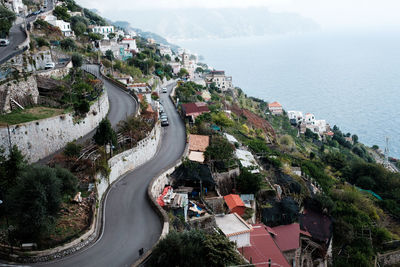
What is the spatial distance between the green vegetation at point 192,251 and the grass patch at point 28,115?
10.3 metres

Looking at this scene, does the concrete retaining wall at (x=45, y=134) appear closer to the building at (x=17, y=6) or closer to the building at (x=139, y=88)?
the building at (x=139, y=88)

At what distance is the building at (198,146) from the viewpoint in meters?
21.8

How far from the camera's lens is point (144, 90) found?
3312 cm

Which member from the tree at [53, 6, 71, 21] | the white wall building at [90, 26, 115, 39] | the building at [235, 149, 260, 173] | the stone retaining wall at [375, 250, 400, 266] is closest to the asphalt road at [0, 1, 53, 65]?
the tree at [53, 6, 71, 21]

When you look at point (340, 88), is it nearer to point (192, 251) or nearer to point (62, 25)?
point (62, 25)

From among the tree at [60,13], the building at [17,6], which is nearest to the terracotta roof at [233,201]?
the building at [17,6]

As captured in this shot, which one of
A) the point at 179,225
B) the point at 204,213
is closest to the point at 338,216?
the point at 204,213

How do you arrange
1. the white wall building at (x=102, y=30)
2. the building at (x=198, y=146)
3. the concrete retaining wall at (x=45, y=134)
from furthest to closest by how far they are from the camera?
1. the white wall building at (x=102, y=30)
2. the building at (x=198, y=146)
3. the concrete retaining wall at (x=45, y=134)

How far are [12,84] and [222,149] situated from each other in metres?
13.8

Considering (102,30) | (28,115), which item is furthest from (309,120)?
(28,115)

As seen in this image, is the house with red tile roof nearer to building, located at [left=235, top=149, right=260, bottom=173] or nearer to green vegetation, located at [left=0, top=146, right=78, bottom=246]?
building, located at [left=235, top=149, right=260, bottom=173]

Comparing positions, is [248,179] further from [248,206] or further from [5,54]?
[5,54]

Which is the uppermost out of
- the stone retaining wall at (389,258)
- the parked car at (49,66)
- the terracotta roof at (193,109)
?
the parked car at (49,66)

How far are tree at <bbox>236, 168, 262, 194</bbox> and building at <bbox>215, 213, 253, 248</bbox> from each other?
4198 mm
